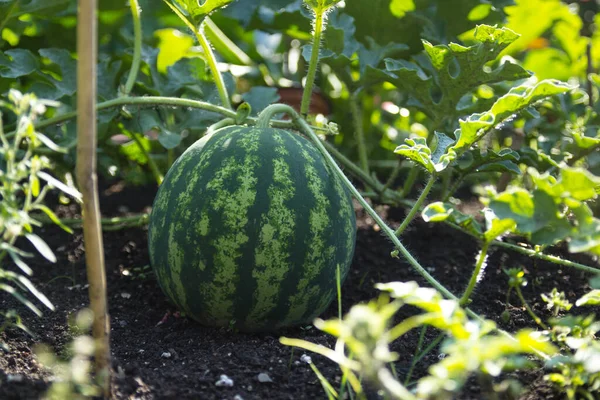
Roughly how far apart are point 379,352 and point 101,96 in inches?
80.3

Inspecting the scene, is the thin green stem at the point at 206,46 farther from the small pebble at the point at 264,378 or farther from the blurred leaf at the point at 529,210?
the blurred leaf at the point at 529,210

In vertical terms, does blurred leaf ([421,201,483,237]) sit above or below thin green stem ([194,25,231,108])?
below

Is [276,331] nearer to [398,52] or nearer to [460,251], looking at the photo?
[460,251]

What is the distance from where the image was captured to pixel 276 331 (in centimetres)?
227

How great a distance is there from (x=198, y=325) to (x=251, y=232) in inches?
18.4

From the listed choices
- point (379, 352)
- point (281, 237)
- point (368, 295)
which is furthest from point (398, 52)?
point (379, 352)

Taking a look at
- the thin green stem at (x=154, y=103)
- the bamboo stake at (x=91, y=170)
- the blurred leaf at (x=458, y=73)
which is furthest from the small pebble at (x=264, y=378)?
the blurred leaf at (x=458, y=73)

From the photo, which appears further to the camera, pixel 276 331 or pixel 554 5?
pixel 554 5

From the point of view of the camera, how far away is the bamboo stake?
4.75ft

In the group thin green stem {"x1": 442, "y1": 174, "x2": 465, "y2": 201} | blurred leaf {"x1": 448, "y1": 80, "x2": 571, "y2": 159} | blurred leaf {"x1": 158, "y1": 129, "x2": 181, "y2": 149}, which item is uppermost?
blurred leaf {"x1": 448, "y1": 80, "x2": 571, "y2": 159}

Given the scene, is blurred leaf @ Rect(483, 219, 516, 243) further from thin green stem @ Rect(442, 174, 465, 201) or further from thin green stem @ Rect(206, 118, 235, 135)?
thin green stem @ Rect(206, 118, 235, 135)

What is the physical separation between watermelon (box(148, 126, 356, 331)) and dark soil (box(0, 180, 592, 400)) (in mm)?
136

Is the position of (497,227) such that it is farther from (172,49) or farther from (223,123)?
(172,49)

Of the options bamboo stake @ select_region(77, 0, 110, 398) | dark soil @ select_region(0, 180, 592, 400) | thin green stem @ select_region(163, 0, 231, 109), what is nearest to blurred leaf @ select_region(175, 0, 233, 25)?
thin green stem @ select_region(163, 0, 231, 109)
